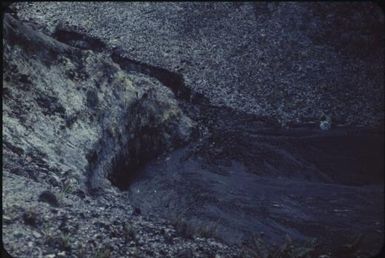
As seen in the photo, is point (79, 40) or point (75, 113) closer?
point (75, 113)

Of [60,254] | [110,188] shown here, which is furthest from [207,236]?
[60,254]

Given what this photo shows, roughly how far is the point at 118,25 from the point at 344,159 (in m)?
9.60

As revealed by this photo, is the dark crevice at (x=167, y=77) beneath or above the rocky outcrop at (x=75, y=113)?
above

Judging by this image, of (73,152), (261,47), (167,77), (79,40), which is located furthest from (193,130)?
(79,40)

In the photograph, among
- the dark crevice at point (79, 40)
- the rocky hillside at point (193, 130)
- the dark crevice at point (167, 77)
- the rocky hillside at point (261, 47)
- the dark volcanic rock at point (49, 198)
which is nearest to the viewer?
the dark volcanic rock at point (49, 198)

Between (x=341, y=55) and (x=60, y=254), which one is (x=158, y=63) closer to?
(x=341, y=55)

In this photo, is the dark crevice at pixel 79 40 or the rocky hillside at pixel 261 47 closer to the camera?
the rocky hillside at pixel 261 47

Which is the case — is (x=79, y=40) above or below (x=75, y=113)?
above

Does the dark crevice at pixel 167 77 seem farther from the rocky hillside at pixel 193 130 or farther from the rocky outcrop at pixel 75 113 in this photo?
the rocky outcrop at pixel 75 113

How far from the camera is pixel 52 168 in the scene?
21.3ft

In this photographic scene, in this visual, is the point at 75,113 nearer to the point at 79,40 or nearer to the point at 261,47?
the point at 79,40

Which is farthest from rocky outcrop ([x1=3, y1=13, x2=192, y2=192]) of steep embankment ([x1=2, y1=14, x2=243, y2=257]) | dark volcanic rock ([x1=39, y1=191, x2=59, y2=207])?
dark volcanic rock ([x1=39, y1=191, x2=59, y2=207])

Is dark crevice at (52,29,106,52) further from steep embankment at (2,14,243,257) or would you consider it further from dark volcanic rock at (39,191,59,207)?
dark volcanic rock at (39,191,59,207)

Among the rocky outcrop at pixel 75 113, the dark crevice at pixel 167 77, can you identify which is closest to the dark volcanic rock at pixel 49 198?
the rocky outcrop at pixel 75 113
